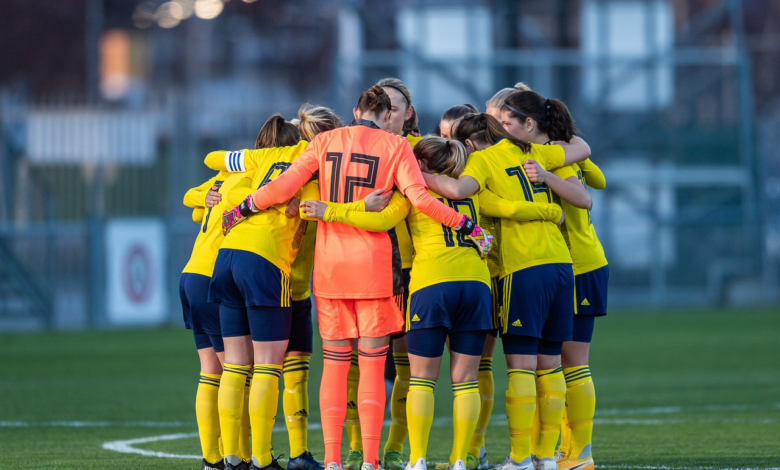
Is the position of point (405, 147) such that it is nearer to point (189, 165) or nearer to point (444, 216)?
point (444, 216)

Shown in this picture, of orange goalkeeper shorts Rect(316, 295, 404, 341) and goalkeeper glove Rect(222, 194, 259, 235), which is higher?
goalkeeper glove Rect(222, 194, 259, 235)

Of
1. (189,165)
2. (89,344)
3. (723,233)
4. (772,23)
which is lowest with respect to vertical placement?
(89,344)

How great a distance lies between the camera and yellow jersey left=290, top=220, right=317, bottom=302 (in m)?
6.64

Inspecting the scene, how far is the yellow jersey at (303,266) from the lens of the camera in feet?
21.8

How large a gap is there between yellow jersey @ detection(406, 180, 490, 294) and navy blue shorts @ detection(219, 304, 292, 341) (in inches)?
28.2

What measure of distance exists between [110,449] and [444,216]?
3.03 m

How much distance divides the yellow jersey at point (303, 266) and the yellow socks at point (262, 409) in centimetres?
61

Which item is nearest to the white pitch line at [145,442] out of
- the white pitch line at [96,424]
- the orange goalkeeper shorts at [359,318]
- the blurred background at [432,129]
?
the white pitch line at [96,424]

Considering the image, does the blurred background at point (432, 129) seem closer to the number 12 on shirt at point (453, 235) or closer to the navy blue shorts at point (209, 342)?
the navy blue shorts at point (209, 342)

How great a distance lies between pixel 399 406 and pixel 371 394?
844mm

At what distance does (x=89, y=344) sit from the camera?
16.7 m

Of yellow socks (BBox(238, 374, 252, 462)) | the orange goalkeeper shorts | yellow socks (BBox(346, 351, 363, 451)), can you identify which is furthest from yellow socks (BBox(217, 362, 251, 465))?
yellow socks (BBox(346, 351, 363, 451))

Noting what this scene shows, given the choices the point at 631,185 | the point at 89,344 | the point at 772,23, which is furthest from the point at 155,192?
the point at 772,23

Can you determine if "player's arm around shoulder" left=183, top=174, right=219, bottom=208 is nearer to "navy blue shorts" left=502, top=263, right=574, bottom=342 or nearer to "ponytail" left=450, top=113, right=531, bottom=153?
"ponytail" left=450, top=113, right=531, bottom=153
